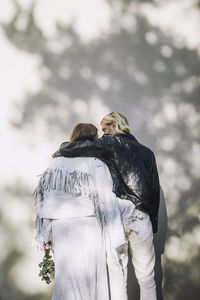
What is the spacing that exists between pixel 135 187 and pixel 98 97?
1.15 metres

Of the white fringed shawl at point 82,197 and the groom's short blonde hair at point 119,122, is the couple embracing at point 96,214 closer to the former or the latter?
the white fringed shawl at point 82,197

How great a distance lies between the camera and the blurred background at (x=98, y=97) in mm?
2484

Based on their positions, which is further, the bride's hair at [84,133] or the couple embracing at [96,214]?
the bride's hair at [84,133]

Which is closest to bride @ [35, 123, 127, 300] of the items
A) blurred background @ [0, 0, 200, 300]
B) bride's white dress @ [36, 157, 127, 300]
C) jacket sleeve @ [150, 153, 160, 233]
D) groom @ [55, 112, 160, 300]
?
bride's white dress @ [36, 157, 127, 300]

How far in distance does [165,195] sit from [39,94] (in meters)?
1.66

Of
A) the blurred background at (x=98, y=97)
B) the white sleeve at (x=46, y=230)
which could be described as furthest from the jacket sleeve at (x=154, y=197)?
the white sleeve at (x=46, y=230)

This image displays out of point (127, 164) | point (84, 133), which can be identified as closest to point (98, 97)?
point (84, 133)

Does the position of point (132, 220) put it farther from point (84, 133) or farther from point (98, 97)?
point (98, 97)

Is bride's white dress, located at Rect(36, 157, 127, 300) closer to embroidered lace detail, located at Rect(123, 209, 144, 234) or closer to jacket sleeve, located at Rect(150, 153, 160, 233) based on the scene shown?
embroidered lace detail, located at Rect(123, 209, 144, 234)

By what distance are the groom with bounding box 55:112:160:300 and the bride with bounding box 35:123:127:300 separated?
0.10m

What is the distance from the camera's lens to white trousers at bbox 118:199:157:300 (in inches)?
77.9

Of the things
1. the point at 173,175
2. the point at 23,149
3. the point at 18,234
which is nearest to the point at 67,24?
the point at 23,149

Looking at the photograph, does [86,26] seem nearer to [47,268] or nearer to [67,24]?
[67,24]

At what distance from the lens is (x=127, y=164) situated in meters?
2.09
